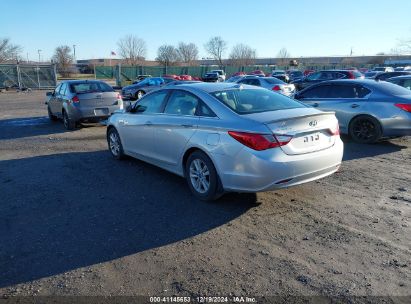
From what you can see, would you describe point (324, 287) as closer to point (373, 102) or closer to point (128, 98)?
point (373, 102)

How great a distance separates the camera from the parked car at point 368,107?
8.02 m

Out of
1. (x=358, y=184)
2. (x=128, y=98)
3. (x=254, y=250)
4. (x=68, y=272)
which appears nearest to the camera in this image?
(x=68, y=272)

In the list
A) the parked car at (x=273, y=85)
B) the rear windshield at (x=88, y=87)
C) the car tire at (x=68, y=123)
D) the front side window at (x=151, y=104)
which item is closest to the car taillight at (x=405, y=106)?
the front side window at (x=151, y=104)

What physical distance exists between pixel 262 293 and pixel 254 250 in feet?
2.40

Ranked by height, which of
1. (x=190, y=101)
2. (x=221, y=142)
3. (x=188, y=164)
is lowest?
(x=188, y=164)

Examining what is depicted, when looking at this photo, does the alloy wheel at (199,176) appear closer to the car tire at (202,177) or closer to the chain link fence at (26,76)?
the car tire at (202,177)

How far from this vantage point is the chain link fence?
36.3 metres

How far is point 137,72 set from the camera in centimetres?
5100

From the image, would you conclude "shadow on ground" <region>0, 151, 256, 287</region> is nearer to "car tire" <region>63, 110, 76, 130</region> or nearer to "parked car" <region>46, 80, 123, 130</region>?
"parked car" <region>46, 80, 123, 130</region>

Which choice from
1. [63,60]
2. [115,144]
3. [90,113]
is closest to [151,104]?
[115,144]

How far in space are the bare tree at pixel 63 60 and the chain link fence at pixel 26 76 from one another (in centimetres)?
2995

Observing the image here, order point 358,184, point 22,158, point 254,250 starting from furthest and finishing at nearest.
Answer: point 22,158
point 358,184
point 254,250

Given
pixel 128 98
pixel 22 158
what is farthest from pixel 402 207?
pixel 128 98

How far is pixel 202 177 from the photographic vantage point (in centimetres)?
500
